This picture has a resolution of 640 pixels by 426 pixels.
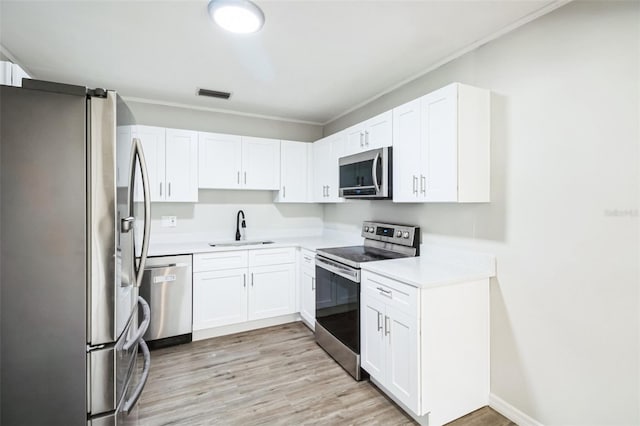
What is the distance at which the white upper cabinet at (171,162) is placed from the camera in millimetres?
3180

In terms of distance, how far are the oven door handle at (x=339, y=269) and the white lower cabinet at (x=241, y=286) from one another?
0.69 metres

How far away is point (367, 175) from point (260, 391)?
1.96 metres

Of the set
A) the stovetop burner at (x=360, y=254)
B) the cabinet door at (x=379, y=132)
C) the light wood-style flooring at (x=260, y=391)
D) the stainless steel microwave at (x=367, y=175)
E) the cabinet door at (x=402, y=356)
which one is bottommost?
the light wood-style flooring at (x=260, y=391)

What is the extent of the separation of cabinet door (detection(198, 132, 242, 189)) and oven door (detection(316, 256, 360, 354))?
1.48 meters

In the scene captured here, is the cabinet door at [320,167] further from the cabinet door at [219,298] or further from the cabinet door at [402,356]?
the cabinet door at [402,356]

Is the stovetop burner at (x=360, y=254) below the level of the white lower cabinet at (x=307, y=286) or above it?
above

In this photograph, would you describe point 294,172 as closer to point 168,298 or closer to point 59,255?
point 168,298

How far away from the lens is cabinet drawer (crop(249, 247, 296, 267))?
3350 mm

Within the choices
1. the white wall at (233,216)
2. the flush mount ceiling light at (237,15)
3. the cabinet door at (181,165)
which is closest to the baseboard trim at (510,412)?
the white wall at (233,216)

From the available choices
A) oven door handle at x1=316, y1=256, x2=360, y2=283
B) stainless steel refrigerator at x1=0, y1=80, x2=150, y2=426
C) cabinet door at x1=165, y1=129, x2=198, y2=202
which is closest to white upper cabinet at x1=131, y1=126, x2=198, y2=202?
cabinet door at x1=165, y1=129, x2=198, y2=202

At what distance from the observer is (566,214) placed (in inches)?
68.0

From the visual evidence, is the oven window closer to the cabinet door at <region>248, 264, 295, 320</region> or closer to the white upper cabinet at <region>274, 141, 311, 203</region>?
the cabinet door at <region>248, 264, 295, 320</region>

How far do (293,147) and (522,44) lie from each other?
2.59 metres

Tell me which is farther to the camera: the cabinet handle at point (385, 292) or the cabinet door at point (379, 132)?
the cabinet door at point (379, 132)
